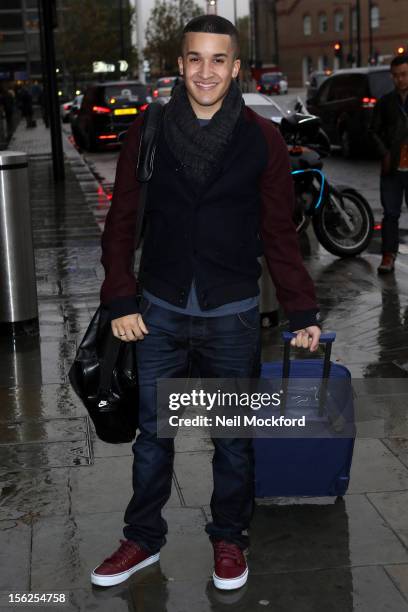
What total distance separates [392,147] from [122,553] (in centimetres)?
588

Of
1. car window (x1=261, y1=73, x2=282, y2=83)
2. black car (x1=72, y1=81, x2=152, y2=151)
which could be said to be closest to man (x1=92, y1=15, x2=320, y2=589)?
black car (x1=72, y1=81, x2=152, y2=151)

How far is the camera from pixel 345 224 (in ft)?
32.8

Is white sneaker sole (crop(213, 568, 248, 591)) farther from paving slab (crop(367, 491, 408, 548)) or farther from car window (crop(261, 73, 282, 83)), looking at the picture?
car window (crop(261, 73, 282, 83))

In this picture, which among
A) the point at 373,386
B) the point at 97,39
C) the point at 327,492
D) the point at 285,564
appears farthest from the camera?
the point at 97,39

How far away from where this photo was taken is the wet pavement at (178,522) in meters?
3.48

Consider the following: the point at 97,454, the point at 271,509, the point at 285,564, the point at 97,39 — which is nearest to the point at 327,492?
the point at 271,509

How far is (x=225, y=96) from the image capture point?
3.47 metres

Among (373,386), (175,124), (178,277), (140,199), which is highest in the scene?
(175,124)

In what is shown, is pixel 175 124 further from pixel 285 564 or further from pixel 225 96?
pixel 285 564

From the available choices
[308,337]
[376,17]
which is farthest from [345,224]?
[376,17]

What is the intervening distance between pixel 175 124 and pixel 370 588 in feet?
5.35

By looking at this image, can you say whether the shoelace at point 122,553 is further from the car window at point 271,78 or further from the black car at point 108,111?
the car window at point 271,78

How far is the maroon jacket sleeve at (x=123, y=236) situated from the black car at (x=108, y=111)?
2357cm

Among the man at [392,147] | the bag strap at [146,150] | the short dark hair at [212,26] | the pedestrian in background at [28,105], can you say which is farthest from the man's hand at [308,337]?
the pedestrian in background at [28,105]
